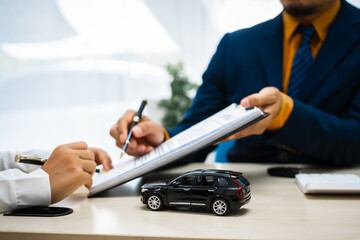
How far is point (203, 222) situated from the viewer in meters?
0.49

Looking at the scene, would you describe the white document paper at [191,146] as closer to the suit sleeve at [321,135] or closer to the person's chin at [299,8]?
the suit sleeve at [321,135]

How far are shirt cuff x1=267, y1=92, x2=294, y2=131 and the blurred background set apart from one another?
7.71ft

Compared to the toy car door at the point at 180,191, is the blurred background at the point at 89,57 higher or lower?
higher

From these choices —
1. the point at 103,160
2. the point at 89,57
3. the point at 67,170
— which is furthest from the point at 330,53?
the point at 89,57

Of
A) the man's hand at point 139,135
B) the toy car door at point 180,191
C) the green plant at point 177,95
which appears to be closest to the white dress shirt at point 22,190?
the toy car door at point 180,191

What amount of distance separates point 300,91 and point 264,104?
0.39 metres

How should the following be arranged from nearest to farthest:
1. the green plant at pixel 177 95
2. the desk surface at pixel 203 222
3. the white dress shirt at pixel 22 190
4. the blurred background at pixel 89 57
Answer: the desk surface at pixel 203 222
the white dress shirt at pixel 22 190
the blurred background at pixel 89 57
the green plant at pixel 177 95

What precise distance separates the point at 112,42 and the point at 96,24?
219 millimetres

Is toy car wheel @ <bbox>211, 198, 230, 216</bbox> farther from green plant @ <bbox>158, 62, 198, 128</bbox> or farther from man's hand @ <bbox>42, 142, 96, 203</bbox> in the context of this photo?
green plant @ <bbox>158, 62, 198, 128</bbox>

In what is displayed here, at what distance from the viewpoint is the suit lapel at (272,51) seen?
44.0 inches

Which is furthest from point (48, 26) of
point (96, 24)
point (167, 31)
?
point (167, 31)

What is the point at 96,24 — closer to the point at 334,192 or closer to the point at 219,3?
the point at 219,3

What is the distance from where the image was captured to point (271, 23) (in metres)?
1.22

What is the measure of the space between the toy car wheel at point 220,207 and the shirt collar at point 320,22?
0.77 metres
